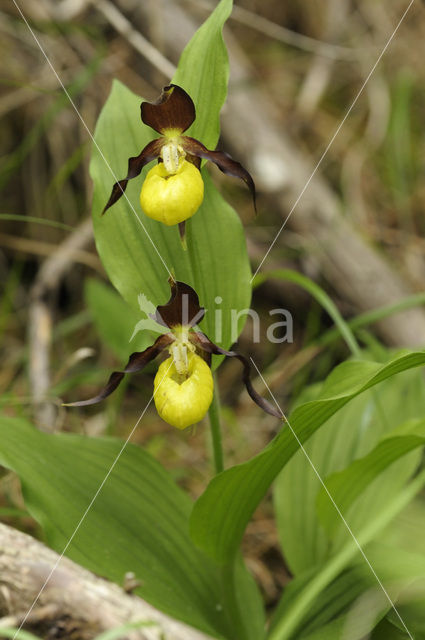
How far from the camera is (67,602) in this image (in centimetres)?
71

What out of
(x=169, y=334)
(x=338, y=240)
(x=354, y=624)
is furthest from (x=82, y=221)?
(x=354, y=624)

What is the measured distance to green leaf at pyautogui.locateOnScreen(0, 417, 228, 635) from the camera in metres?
0.93

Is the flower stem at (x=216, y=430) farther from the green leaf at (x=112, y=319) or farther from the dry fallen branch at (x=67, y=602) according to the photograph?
the green leaf at (x=112, y=319)

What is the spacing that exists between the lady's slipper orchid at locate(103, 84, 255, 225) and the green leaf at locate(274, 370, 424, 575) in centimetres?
57

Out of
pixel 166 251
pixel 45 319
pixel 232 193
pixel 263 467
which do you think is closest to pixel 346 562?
pixel 263 467

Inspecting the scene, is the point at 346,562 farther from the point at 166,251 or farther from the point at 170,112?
the point at 170,112

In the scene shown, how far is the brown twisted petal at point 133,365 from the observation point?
895 millimetres

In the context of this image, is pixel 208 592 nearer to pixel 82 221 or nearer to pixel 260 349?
pixel 260 349

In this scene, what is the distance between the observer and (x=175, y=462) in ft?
5.24

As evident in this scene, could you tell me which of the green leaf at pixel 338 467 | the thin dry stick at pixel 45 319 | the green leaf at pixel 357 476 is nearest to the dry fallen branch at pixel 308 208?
the green leaf at pixel 338 467

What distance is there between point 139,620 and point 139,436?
3.34 feet

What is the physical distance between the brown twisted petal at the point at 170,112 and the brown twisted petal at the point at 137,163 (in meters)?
0.03

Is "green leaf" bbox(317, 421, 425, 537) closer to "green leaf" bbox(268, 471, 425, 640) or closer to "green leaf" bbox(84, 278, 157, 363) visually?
"green leaf" bbox(268, 471, 425, 640)

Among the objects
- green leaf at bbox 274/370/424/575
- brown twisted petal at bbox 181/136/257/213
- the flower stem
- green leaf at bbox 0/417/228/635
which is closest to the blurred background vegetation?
green leaf at bbox 274/370/424/575
